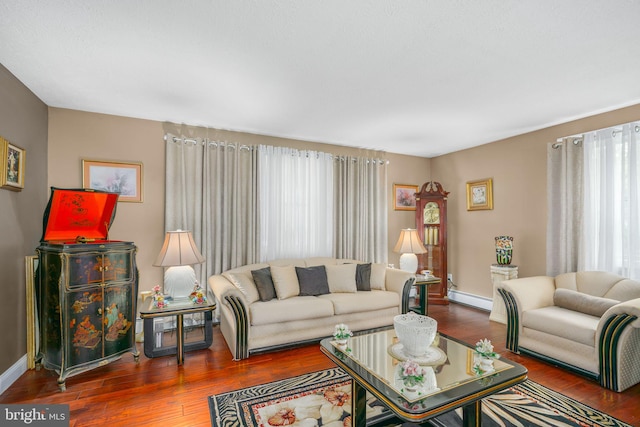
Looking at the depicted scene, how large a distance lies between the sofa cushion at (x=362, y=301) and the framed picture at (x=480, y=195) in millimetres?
2183

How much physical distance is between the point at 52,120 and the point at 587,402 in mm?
5541

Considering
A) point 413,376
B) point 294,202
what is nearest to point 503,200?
point 294,202

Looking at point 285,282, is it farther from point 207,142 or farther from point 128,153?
point 128,153

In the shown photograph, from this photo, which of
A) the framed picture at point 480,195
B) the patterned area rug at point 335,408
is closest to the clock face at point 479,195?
the framed picture at point 480,195

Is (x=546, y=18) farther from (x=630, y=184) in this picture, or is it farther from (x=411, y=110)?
(x=630, y=184)

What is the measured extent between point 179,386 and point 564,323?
342 centimetres

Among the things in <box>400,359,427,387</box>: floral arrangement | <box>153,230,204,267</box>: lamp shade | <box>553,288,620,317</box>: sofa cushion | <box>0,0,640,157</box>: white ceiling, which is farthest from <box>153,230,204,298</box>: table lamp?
<box>553,288,620,317</box>: sofa cushion

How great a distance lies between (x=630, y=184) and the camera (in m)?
3.25

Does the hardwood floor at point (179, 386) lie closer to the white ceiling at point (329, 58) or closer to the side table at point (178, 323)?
the side table at point (178, 323)

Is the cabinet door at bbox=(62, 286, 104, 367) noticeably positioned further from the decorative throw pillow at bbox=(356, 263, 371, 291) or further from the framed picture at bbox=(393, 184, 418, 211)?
the framed picture at bbox=(393, 184, 418, 211)

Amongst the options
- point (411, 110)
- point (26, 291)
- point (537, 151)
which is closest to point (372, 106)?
point (411, 110)

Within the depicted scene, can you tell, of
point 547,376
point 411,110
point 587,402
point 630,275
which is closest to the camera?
point 587,402

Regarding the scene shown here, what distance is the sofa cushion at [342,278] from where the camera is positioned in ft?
12.7

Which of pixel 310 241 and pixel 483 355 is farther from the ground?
pixel 310 241
